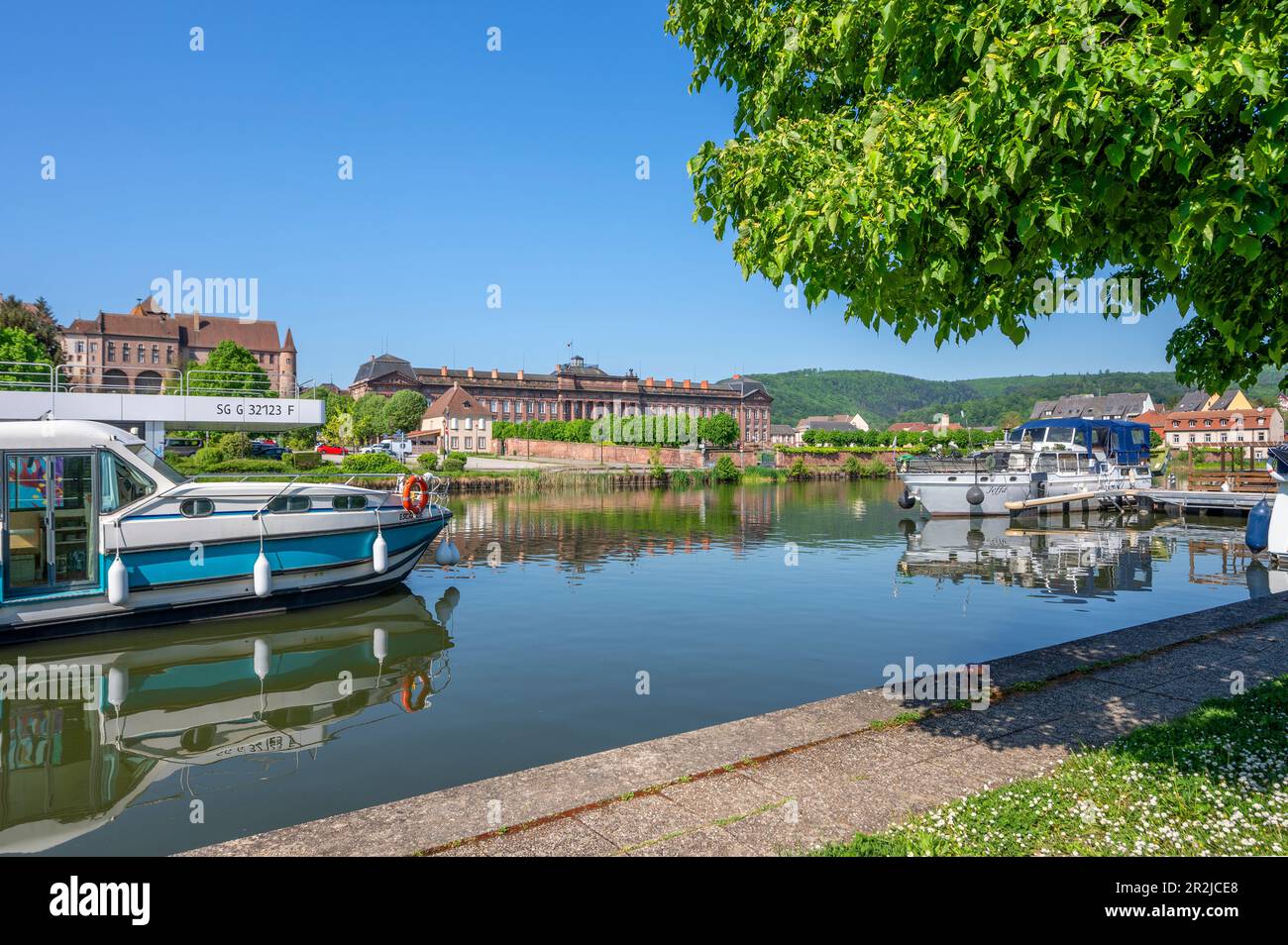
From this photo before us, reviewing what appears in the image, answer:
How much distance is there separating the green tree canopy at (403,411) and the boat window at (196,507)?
306ft

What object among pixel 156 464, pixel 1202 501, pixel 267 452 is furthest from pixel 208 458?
pixel 1202 501

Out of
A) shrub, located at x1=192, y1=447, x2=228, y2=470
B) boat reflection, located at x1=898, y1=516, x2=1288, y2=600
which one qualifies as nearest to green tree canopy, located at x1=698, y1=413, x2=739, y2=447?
shrub, located at x1=192, y1=447, x2=228, y2=470

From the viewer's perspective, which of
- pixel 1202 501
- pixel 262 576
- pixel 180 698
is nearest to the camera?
pixel 180 698

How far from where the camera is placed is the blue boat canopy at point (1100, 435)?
4319 centimetres

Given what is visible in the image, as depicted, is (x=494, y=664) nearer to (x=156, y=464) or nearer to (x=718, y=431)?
(x=156, y=464)

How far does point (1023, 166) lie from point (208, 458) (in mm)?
52188

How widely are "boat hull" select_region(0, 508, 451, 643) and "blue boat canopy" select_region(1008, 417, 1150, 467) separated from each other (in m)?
38.7

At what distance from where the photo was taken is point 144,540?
1334cm

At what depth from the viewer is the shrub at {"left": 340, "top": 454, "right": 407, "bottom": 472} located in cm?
5503

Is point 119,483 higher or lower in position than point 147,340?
lower

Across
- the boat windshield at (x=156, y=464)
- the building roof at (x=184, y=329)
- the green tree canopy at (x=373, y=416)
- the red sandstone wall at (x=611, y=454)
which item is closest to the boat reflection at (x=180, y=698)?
the boat windshield at (x=156, y=464)

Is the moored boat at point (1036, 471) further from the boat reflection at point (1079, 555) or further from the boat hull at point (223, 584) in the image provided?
the boat hull at point (223, 584)

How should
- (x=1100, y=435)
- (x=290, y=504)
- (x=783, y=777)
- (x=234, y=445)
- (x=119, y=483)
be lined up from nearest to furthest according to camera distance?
(x=783, y=777), (x=119, y=483), (x=290, y=504), (x=1100, y=435), (x=234, y=445)
